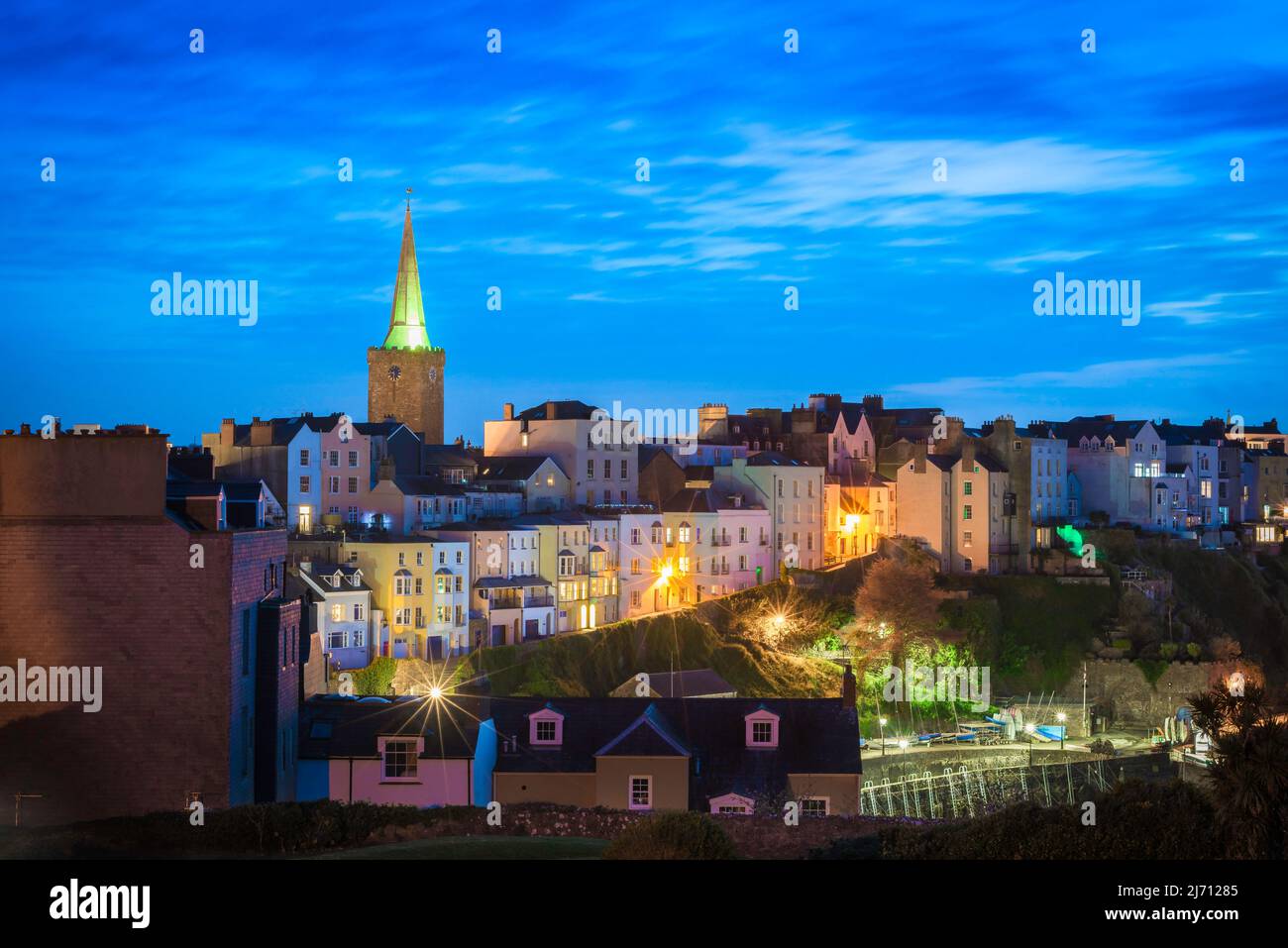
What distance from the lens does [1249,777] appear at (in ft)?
77.5

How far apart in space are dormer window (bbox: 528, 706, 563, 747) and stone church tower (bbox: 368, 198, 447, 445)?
63.9 m

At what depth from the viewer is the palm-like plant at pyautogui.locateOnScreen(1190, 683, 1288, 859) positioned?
2352 centimetres

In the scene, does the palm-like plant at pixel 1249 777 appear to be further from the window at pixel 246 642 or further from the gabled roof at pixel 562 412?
the gabled roof at pixel 562 412

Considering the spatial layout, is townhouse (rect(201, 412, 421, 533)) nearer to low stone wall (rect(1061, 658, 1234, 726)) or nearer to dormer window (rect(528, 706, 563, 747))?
dormer window (rect(528, 706, 563, 747))

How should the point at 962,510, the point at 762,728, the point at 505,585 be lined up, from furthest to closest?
1. the point at 962,510
2. the point at 505,585
3. the point at 762,728

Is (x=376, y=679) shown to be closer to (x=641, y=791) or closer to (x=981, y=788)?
(x=641, y=791)

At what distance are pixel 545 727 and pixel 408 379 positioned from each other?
218 ft

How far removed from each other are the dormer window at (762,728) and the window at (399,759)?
8739 mm

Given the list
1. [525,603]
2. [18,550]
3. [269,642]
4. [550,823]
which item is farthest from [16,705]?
[525,603]

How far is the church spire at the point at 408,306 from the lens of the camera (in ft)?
345

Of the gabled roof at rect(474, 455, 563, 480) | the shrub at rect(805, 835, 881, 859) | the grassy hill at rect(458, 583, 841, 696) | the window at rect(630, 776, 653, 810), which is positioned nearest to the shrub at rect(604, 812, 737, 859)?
the shrub at rect(805, 835, 881, 859)

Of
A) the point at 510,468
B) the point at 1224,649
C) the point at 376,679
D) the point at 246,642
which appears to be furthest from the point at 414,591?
the point at 1224,649

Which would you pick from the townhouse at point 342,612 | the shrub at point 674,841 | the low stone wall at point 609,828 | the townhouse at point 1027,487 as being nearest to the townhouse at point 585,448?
the townhouse at point 1027,487

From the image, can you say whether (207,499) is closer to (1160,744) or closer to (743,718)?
(743,718)
